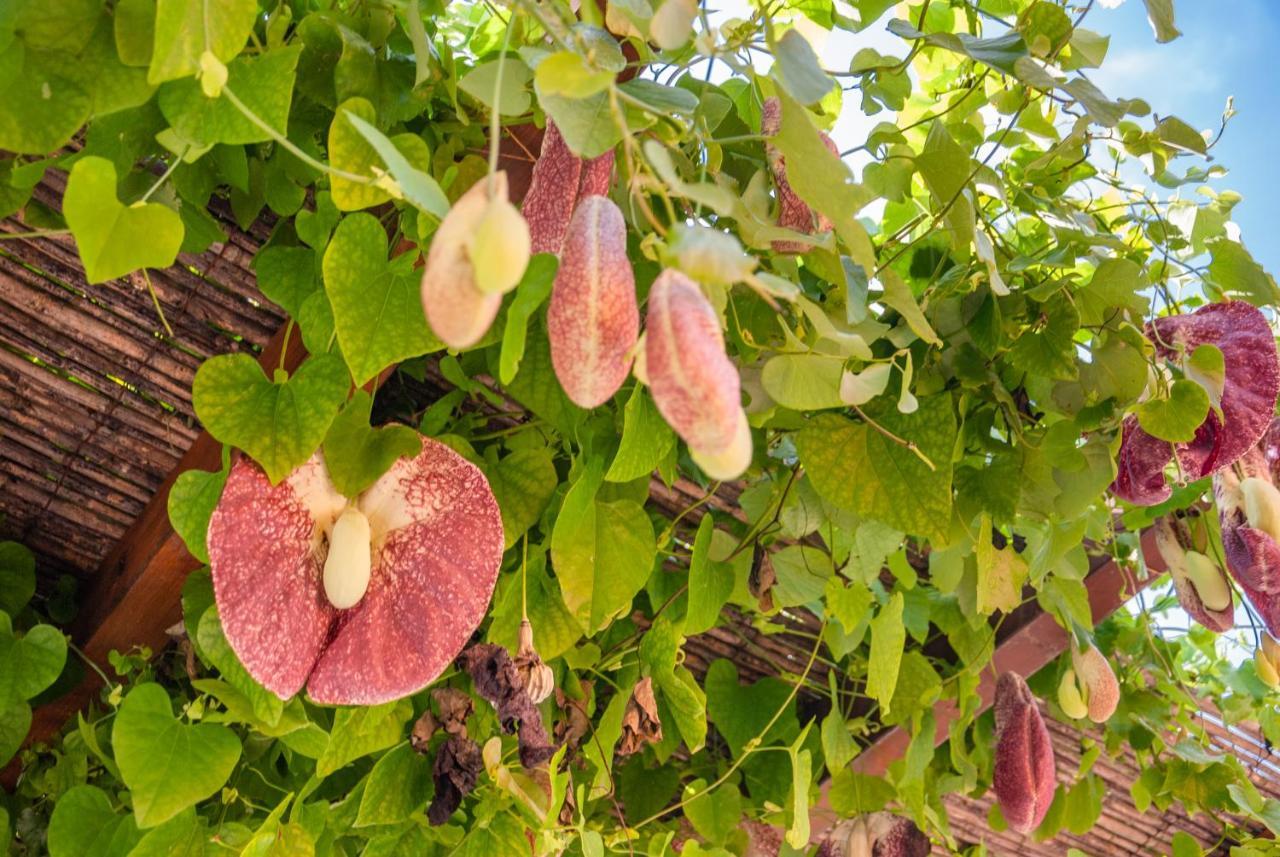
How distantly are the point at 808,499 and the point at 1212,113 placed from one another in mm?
549

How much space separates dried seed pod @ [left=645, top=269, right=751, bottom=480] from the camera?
31cm

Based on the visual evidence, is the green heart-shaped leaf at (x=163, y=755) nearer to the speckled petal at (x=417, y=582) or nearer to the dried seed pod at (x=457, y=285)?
the speckled petal at (x=417, y=582)

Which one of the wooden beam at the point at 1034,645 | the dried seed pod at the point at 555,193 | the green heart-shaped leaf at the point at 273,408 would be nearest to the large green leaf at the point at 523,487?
the green heart-shaped leaf at the point at 273,408

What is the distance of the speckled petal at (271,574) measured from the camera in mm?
615

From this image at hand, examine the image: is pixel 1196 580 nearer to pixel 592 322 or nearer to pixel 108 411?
pixel 592 322

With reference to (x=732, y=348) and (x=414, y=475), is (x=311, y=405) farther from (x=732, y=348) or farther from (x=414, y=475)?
(x=732, y=348)

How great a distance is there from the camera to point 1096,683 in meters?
1.12

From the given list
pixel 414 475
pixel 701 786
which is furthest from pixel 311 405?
pixel 701 786

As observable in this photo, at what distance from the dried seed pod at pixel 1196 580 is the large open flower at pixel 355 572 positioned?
2.12 feet

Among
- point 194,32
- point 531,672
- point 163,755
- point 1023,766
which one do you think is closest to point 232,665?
point 163,755

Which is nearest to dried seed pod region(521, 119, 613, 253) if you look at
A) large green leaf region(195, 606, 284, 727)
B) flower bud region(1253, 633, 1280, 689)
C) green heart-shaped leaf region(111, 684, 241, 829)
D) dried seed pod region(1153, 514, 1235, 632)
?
large green leaf region(195, 606, 284, 727)

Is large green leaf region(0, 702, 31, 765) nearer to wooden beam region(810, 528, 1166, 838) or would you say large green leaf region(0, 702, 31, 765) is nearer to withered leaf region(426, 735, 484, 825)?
withered leaf region(426, 735, 484, 825)

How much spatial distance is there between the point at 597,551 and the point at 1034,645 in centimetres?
72

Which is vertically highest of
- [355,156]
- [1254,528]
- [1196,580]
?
[355,156]
